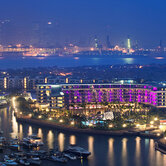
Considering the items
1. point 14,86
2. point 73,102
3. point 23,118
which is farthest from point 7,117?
point 14,86

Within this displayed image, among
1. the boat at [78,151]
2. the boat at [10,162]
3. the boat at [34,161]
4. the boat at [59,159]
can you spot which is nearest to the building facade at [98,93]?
the boat at [78,151]

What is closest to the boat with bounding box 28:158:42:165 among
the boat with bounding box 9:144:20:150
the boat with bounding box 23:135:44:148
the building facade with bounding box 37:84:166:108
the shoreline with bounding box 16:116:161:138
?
the boat with bounding box 9:144:20:150

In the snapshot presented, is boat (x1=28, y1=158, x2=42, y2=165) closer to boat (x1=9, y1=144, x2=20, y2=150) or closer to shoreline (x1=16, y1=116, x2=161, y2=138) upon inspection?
boat (x1=9, y1=144, x2=20, y2=150)

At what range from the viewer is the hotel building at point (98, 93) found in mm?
11477

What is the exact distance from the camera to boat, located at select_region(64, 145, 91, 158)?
7172 mm

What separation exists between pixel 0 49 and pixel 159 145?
116ft

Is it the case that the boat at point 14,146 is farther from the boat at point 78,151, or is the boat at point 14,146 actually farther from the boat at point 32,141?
the boat at point 78,151

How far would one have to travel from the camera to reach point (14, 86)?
1719cm

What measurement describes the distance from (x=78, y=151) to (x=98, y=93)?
5.00 meters

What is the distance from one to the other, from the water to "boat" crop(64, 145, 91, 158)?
10 cm

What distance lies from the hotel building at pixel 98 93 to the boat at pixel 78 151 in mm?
3981

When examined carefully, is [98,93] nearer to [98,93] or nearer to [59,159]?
[98,93]

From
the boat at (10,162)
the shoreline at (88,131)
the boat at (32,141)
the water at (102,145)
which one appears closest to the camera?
the boat at (10,162)

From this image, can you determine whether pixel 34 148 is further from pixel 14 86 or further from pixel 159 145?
pixel 14 86
